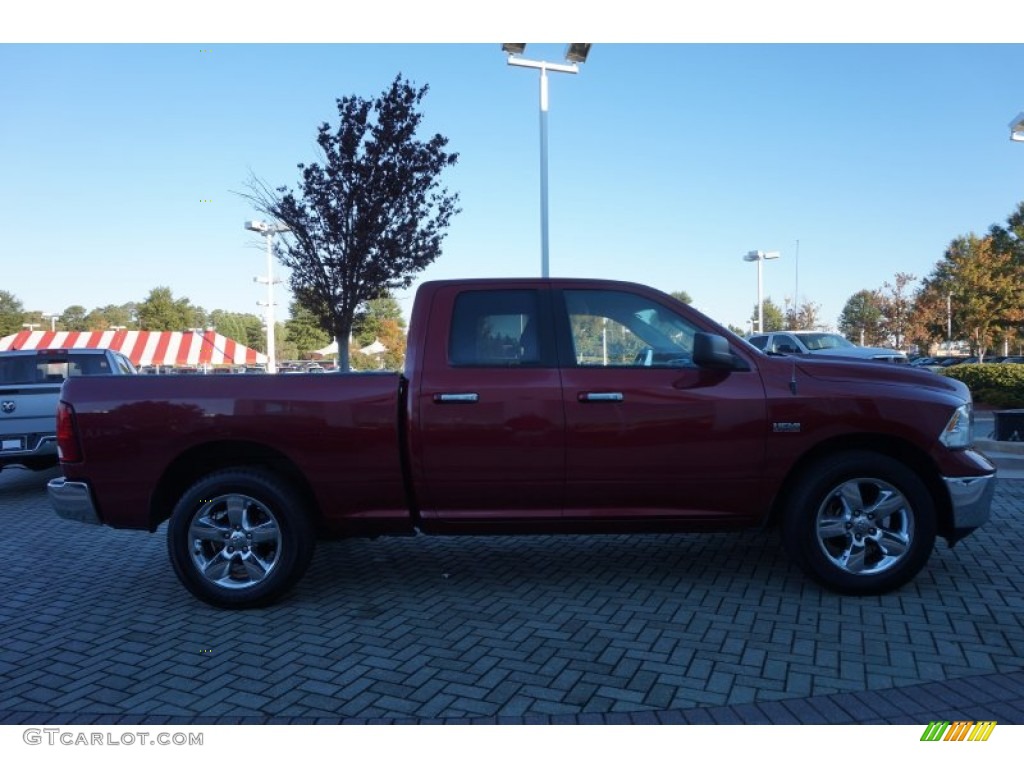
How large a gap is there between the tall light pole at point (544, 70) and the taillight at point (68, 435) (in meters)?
10.7

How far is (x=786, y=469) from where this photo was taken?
4.43 m

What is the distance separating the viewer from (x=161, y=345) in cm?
3192

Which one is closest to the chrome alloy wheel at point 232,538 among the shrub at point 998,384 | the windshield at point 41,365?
the windshield at point 41,365

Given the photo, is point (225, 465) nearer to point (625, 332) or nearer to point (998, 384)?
point (625, 332)

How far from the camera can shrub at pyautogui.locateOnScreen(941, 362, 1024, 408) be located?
15.4m

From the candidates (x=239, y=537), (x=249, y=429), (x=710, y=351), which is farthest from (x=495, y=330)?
(x=239, y=537)

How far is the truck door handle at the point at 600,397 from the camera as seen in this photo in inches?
172

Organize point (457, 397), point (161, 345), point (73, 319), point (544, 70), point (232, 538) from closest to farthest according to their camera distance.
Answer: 1. point (457, 397)
2. point (232, 538)
3. point (544, 70)
4. point (161, 345)
5. point (73, 319)

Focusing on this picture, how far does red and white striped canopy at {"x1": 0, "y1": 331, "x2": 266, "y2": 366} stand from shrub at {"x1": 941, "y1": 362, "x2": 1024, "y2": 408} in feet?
83.9

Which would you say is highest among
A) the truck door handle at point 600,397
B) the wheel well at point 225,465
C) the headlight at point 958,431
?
the truck door handle at point 600,397

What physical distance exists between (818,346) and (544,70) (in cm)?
1074

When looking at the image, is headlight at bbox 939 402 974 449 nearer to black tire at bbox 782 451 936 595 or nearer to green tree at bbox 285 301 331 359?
black tire at bbox 782 451 936 595
